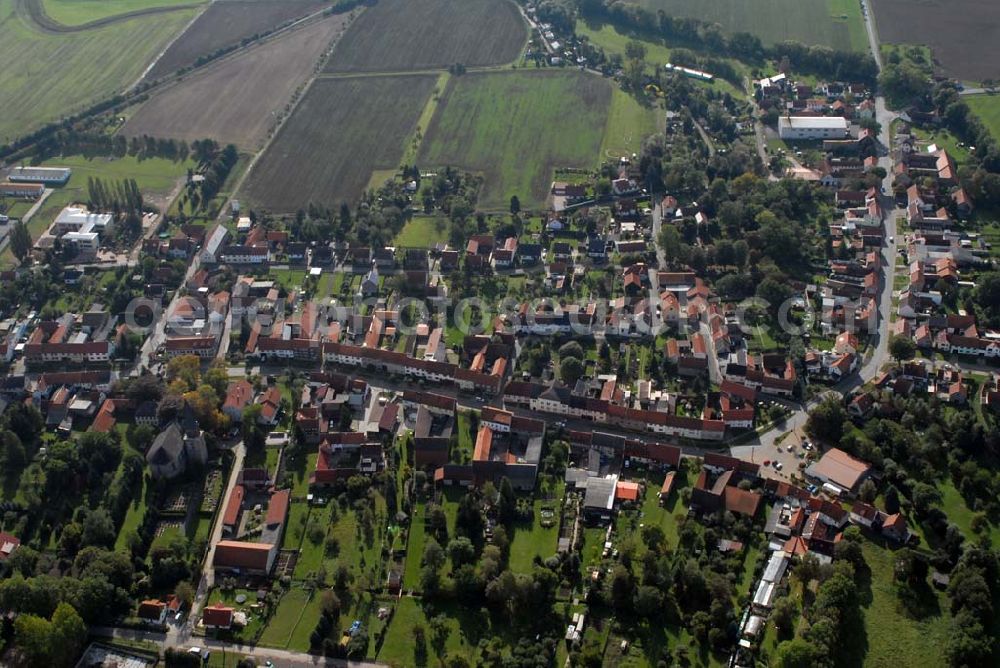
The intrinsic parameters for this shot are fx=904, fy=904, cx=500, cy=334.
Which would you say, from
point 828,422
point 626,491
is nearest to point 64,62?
point 626,491

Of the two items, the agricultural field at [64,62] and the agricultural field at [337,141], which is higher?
the agricultural field at [337,141]

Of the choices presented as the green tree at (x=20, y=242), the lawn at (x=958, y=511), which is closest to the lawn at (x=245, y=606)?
the lawn at (x=958, y=511)

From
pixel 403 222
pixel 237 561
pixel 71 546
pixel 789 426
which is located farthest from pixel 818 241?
pixel 71 546

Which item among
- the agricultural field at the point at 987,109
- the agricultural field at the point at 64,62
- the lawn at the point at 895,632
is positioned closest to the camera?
the lawn at the point at 895,632

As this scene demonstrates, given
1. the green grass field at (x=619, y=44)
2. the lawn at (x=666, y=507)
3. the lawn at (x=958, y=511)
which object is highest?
the green grass field at (x=619, y=44)

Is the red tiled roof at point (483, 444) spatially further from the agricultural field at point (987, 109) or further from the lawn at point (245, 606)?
the agricultural field at point (987, 109)

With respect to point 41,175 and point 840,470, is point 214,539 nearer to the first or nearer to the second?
point 840,470
